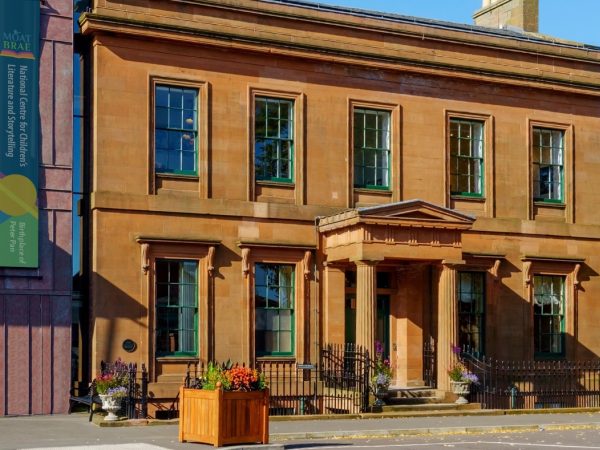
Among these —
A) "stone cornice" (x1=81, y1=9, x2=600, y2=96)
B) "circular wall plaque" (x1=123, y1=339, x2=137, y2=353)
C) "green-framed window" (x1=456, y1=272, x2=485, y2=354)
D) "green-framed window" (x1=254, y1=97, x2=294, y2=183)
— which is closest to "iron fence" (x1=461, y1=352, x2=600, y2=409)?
"green-framed window" (x1=456, y1=272, x2=485, y2=354)

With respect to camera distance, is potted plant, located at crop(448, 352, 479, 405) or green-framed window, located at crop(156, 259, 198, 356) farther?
potted plant, located at crop(448, 352, 479, 405)

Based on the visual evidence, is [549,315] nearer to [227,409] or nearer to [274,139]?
[274,139]

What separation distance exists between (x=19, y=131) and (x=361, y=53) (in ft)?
30.3

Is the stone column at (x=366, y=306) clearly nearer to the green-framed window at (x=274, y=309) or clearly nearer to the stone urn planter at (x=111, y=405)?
the green-framed window at (x=274, y=309)

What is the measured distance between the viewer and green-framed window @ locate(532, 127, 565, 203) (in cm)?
3281

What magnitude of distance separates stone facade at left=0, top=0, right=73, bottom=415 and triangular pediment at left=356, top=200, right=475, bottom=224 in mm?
7053

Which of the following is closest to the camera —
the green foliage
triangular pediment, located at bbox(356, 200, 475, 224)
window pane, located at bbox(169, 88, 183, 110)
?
the green foliage

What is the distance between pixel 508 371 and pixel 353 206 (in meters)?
6.26

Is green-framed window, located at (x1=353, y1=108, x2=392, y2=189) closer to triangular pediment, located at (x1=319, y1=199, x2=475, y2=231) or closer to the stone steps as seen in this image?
triangular pediment, located at (x1=319, y1=199, x2=475, y2=231)

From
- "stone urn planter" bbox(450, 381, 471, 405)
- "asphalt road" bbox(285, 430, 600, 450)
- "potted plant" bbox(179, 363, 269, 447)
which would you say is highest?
"potted plant" bbox(179, 363, 269, 447)

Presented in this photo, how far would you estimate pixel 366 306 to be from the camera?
27.4 meters

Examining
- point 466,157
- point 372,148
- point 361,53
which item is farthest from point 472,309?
point 361,53

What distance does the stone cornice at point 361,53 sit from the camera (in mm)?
27156

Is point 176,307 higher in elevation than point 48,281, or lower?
lower
